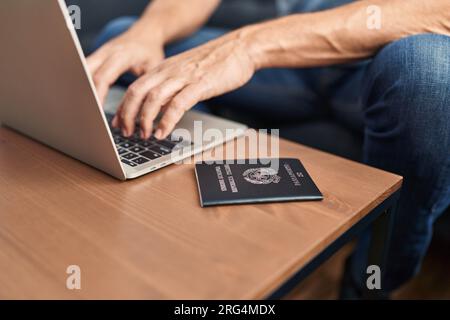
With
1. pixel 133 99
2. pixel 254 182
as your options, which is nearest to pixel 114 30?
pixel 133 99

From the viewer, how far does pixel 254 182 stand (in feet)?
1.59

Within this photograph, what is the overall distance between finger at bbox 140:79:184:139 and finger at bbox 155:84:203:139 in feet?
0.04

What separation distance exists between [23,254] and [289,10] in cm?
96

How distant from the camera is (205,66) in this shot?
62cm

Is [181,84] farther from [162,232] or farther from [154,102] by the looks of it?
[162,232]

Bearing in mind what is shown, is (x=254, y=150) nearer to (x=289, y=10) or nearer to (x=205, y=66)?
(x=205, y=66)

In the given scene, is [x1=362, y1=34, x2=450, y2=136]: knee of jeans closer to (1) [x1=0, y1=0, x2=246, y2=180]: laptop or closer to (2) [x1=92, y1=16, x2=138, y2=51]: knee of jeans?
(1) [x1=0, y1=0, x2=246, y2=180]: laptop

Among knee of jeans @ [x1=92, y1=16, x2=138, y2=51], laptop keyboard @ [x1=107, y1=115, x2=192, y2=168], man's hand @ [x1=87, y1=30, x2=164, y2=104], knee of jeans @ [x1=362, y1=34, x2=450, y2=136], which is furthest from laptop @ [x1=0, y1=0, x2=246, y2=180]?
knee of jeans @ [x1=92, y1=16, x2=138, y2=51]

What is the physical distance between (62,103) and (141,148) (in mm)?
121

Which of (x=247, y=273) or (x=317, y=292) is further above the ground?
(x=247, y=273)

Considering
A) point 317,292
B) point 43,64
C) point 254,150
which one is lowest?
point 317,292

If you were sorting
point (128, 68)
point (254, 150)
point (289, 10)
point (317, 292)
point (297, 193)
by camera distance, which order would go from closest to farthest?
1. point (297, 193)
2. point (254, 150)
3. point (128, 68)
4. point (317, 292)
5. point (289, 10)

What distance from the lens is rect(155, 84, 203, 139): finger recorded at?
0.55 metres

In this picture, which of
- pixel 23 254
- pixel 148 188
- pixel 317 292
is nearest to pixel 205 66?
pixel 148 188
